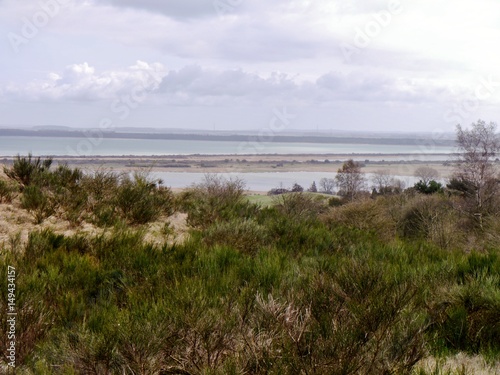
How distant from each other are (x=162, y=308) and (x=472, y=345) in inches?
114

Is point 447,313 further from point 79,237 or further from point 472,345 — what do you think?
point 79,237

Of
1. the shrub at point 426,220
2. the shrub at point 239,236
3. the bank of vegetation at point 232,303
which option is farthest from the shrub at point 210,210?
the shrub at point 426,220

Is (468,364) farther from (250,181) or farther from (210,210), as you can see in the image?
(250,181)

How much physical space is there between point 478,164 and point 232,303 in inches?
1454

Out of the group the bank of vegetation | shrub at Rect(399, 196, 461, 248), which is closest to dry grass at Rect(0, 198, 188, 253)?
the bank of vegetation

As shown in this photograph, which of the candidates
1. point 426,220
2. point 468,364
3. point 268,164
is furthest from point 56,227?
point 268,164

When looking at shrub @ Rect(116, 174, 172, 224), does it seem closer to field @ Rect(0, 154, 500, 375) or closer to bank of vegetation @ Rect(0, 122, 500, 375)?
bank of vegetation @ Rect(0, 122, 500, 375)

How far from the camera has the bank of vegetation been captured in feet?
10.6

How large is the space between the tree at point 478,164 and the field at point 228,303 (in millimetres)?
28393

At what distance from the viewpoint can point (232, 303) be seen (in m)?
4.19

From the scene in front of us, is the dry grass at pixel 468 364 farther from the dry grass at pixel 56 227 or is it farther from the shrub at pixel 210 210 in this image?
the shrub at pixel 210 210

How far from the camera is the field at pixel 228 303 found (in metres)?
3.25

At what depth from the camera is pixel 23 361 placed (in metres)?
3.75

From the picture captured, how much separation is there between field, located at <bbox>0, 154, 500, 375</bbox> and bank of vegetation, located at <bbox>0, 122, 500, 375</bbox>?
0.04 feet
